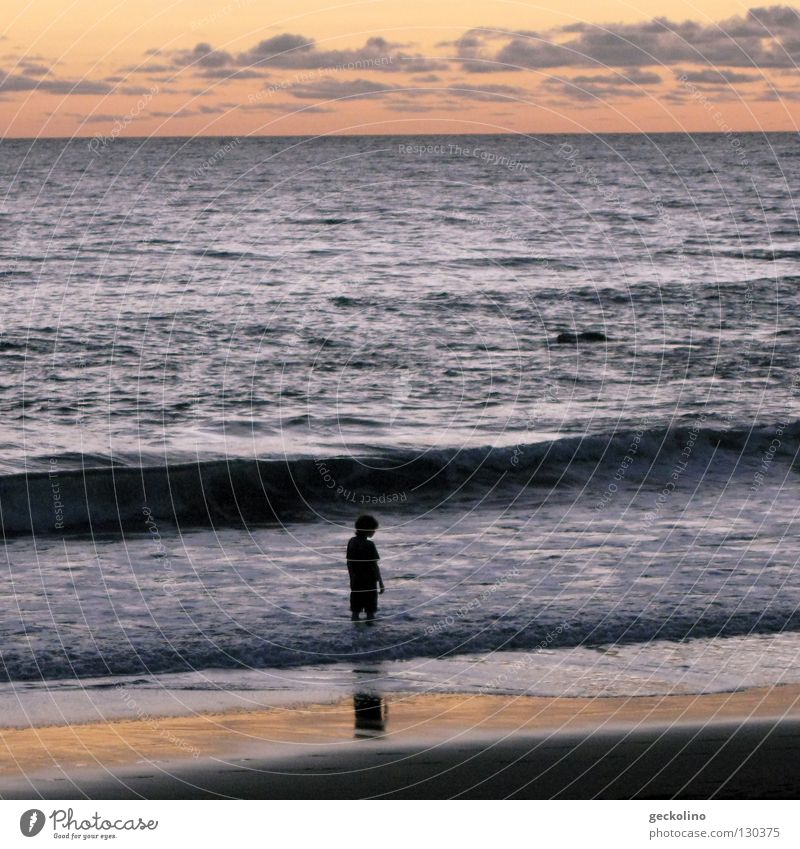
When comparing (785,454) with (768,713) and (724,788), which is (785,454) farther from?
(724,788)

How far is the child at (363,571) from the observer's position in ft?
50.2

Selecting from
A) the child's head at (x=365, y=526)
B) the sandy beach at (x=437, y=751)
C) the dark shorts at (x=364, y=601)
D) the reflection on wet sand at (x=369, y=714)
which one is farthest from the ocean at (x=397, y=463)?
the child's head at (x=365, y=526)

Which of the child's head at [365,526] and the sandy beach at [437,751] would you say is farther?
the child's head at [365,526]

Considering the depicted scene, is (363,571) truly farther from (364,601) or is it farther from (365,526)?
(365,526)

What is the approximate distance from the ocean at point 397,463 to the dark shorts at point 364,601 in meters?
0.24

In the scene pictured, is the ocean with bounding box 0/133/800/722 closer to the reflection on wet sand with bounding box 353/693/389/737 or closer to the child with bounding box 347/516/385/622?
the child with bounding box 347/516/385/622

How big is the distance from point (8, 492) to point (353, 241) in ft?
139

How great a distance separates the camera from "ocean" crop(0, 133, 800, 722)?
1450 centimetres

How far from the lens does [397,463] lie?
26.0 meters

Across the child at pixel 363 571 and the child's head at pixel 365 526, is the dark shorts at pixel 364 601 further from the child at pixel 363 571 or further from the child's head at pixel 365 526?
the child's head at pixel 365 526

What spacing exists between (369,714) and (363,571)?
3474 millimetres

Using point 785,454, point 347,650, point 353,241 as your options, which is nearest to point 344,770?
point 347,650

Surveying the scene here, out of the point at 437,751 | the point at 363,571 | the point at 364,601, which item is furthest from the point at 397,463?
the point at 437,751

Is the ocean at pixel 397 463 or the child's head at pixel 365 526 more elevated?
the child's head at pixel 365 526
